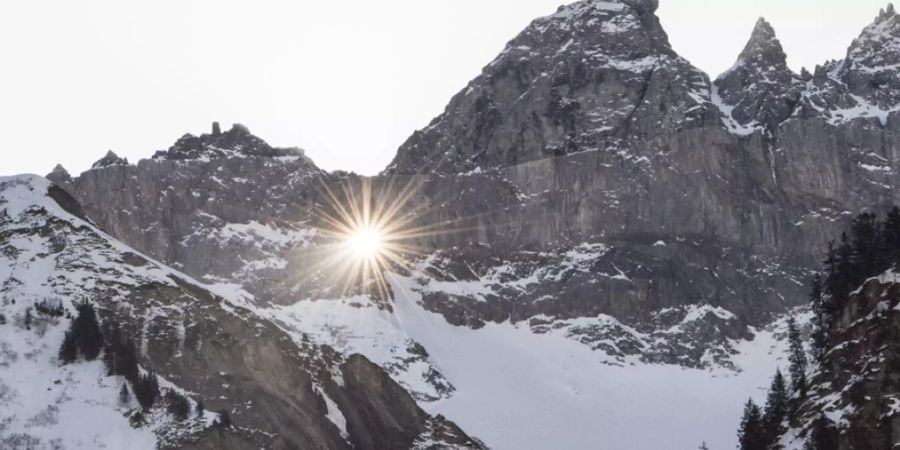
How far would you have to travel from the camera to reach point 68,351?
135m

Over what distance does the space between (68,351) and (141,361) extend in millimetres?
8689

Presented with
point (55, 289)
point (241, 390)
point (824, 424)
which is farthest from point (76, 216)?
point (824, 424)

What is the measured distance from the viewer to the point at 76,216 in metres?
164

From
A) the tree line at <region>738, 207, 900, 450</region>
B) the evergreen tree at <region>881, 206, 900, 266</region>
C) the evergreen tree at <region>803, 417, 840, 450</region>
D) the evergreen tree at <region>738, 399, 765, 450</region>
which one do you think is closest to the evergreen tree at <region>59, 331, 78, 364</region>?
the evergreen tree at <region>738, 399, 765, 450</region>

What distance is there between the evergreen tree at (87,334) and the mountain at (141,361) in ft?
4.02

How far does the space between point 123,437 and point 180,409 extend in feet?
24.3

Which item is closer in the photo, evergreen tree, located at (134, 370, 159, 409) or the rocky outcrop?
the rocky outcrop

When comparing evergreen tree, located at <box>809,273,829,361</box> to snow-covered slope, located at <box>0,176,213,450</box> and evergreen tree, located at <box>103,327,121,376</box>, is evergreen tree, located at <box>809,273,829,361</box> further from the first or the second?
evergreen tree, located at <box>103,327,121,376</box>

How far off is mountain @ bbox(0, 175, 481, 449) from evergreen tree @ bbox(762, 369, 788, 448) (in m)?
50.0

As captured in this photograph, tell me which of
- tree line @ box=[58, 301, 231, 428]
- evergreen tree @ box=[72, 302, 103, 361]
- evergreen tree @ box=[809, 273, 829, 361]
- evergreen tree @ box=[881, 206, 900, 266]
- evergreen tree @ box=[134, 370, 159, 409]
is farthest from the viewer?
evergreen tree @ box=[72, 302, 103, 361]

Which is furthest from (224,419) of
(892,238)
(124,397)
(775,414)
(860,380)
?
(892,238)

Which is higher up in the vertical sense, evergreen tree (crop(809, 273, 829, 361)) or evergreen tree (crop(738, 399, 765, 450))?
evergreen tree (crop(809, 273, 829, 361))

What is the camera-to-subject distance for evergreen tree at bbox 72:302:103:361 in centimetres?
13600

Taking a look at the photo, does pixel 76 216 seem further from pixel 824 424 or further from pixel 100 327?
pixel 824 424
